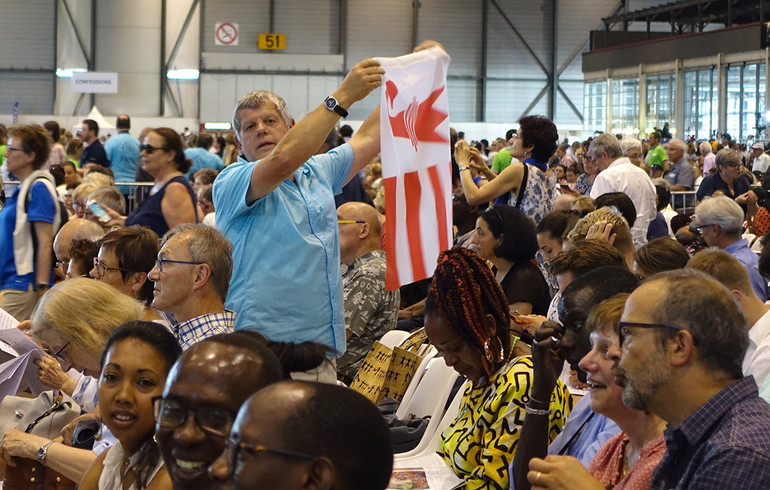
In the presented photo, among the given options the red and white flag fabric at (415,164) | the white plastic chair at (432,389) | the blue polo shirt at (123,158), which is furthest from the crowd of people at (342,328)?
the blue polo shirt at (123,158)

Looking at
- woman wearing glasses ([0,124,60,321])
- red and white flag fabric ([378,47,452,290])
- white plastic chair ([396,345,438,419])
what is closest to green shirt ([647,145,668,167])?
woman wearing glasses ([0,124,60,321])

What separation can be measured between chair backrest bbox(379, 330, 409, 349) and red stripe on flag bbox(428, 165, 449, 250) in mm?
979

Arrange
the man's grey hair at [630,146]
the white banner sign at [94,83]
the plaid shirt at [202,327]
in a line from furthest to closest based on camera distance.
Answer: the white banner sign at [94,83]
the man's grey hair at [630,146]
the plaid shirt at [202,327]

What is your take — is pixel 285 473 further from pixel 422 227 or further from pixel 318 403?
pixel 422 227

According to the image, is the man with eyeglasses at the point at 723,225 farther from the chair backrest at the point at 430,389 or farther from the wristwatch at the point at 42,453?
the wristwatch at the point at 42,453

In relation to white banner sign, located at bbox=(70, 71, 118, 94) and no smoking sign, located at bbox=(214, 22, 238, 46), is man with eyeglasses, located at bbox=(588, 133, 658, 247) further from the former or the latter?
no smoking sign, located at bbox=(214, 22, 238, 46)

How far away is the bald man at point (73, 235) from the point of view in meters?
5.33

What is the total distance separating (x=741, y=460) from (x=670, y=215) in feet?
25.0

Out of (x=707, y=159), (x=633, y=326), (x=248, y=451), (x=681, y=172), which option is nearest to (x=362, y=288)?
(x=633, y=326)

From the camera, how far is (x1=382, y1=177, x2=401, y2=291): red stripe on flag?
3848mm

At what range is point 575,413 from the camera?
2.88 meters

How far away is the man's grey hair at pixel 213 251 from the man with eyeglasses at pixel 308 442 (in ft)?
5.90

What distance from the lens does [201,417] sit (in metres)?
1.95

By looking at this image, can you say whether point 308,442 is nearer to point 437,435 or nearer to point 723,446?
point 723,446
